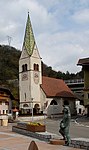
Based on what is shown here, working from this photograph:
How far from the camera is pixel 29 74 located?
62.4m

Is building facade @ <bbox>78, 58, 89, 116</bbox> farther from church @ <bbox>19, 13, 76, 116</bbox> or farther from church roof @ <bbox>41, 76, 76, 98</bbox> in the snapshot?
church roof @ <bbox>41, 76, 76, 98</bbox>

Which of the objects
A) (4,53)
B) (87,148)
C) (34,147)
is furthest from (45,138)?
(4,53)

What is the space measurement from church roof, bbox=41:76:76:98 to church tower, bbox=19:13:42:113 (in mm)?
2084

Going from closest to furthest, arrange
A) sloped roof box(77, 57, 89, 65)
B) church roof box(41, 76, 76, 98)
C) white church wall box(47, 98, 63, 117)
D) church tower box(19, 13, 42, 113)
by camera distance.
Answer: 1. sloped roof box(77, 57, 89, 65)
2. church tower box(19, 13, 42, 113)
3. white church wall box(47, 98, 63, 117)
4. church roof box(41, 76, 76, 98)

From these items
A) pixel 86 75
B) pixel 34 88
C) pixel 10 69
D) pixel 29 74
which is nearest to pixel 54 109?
pixel 34 88

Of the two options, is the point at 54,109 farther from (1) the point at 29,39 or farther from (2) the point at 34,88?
(1) the point at 29,39

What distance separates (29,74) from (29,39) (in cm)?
793

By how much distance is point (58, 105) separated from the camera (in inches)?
2534

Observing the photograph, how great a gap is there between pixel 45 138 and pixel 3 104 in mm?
34033

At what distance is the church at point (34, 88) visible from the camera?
61.2 m

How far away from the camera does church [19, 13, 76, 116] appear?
61188 millimetres

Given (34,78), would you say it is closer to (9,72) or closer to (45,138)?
(9,72)

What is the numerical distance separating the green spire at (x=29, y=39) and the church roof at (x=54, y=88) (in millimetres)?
7974

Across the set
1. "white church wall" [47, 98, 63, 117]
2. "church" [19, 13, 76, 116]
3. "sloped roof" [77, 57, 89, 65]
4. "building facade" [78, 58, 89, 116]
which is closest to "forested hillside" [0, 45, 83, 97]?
"church" [19, 13, 76, 116]
